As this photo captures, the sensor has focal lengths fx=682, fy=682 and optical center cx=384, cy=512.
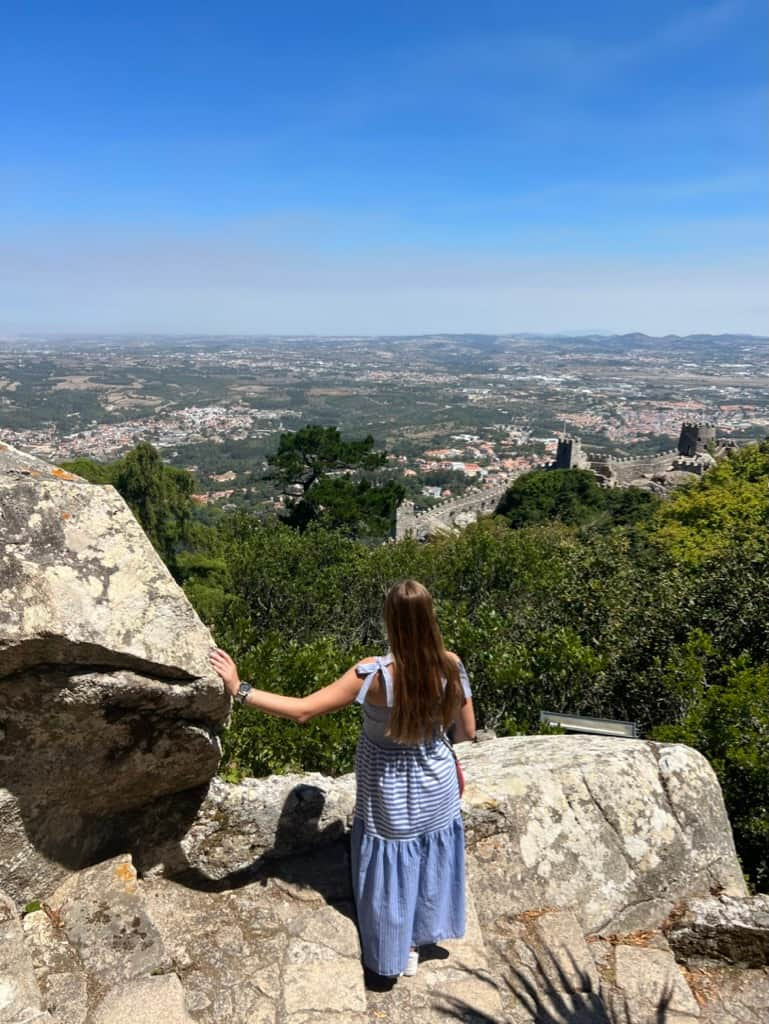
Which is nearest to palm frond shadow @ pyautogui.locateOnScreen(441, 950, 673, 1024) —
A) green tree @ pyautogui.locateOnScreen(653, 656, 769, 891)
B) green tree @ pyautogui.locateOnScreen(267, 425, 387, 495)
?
green tree @ pyautogui.locateOnScreen(653, 656, 769, 891)

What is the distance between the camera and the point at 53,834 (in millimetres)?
2898

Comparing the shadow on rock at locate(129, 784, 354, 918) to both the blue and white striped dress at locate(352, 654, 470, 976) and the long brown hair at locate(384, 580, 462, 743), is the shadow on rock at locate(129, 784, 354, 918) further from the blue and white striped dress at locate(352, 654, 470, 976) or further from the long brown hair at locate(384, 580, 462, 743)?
the long brown hair at locate(384, 580, 462, 743)

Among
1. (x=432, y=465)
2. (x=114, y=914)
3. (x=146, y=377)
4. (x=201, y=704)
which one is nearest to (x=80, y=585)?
(x=201, y=704)

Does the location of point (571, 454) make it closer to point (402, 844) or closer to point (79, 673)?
point (402, 844)

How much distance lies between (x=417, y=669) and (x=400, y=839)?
2.64ft

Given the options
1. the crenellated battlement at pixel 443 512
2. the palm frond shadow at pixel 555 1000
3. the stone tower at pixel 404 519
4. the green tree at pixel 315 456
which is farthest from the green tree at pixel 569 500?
the palm frond shadow at pixel 555 1000

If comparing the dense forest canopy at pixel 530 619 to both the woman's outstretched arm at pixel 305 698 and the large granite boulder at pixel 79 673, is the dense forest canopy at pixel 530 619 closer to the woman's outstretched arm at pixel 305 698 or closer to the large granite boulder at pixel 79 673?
the large granite boulder at pixel 79 673

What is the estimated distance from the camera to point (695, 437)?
2111 inches

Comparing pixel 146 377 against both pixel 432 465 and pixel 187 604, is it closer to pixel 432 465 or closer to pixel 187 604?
→ pixel 432 465

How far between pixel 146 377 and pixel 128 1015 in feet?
538

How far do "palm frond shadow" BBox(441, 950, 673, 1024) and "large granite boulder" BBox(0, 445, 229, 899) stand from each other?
157cm

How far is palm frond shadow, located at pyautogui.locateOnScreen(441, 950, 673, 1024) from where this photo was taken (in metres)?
2.86

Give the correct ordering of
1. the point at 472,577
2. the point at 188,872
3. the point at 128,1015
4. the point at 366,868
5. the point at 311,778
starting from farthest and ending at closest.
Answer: the point at 472,577
the point at 311,778
the point at 188,872
the point at 366,868
the point at 128,1015

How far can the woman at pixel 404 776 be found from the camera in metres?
2.67
